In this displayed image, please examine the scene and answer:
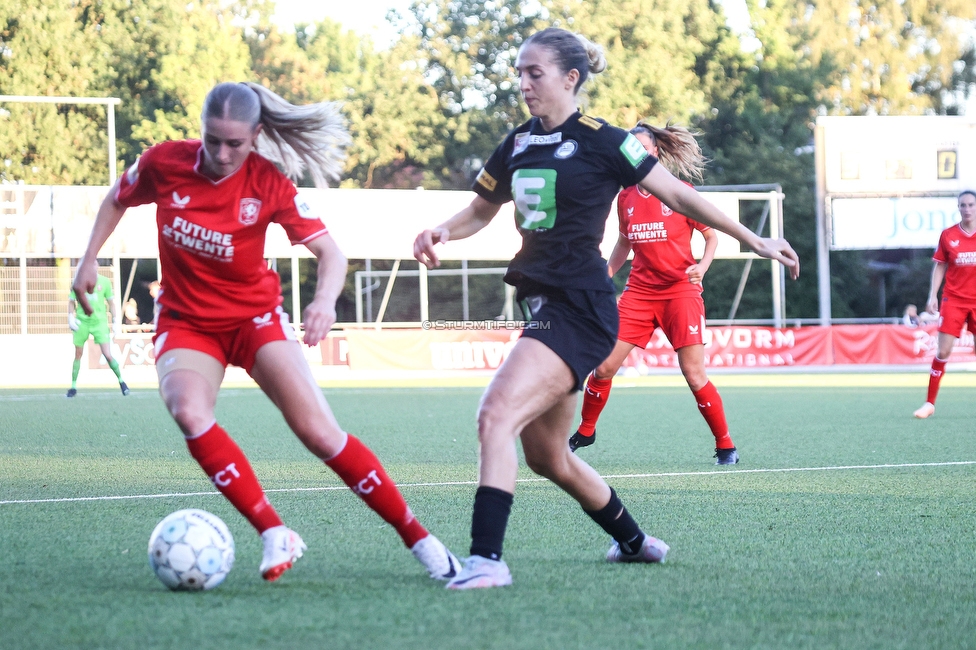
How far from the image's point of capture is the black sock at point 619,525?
465cm

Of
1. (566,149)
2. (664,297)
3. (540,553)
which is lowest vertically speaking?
(540,553)

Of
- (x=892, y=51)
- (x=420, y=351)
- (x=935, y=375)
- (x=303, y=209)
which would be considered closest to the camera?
(x=303, y=209)

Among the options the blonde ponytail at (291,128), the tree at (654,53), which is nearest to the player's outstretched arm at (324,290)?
the blonde ponytail at (291,128)

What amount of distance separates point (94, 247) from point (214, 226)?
54 cm

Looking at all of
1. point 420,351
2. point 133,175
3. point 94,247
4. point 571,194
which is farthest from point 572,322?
point 420,351

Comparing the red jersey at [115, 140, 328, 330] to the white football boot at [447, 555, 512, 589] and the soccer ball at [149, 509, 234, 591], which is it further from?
→ the white football boot at [447, 555, 512, 589]

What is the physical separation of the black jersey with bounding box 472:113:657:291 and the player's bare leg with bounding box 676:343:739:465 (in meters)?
4.01

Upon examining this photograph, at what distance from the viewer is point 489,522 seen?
13.8ft

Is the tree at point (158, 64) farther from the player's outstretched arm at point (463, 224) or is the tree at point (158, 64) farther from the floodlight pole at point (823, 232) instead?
the player's outstretched arm at point (463, 224)

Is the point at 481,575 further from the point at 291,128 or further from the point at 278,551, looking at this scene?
the point at 291,128

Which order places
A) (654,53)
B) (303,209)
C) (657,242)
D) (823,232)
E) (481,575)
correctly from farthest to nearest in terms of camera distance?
(654,53)
(823,232)
(657,242)
(303,209)
(481,575)

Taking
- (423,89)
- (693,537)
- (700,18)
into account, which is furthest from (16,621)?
(700,18)

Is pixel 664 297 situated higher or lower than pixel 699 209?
lower

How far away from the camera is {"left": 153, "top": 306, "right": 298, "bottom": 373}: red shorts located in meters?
4.36
